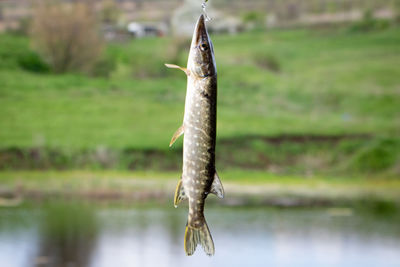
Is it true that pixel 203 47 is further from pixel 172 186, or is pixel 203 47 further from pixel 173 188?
pixel 172 186

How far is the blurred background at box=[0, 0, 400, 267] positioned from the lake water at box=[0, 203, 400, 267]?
0.33ft

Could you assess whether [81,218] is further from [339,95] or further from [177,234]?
[339,95]

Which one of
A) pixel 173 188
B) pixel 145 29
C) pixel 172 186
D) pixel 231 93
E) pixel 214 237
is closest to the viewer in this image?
pixel 214 237

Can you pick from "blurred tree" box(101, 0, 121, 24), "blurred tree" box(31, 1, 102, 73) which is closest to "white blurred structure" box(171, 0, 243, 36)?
"blurred tree" box(101, 0, 121, 24)

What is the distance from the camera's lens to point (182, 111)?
62.0 feet

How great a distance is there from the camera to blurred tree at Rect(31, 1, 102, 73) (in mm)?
19391

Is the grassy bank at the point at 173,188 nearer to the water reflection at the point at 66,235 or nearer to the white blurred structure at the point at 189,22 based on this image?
the water reflection at the point at 66,235

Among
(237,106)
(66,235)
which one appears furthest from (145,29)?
(66,235)

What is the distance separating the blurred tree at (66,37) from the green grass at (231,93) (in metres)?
0.50

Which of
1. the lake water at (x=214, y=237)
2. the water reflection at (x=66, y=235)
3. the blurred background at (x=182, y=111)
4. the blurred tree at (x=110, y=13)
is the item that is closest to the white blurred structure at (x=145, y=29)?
the blurred background at (x=182, y=111)

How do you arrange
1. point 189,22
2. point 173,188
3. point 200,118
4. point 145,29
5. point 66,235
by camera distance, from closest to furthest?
1. point 200,118
2. point 66,235
3. point 173,188
4. point 189,22
5. point 145,29

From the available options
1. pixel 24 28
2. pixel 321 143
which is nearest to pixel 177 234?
pixel 321 143

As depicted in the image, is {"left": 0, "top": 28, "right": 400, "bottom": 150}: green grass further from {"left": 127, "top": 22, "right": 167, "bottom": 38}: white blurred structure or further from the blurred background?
{"left": 127, "top": 22, "right": 167, "bottom": 38}: white blurred structure

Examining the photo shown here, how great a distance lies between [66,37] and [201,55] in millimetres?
17966
